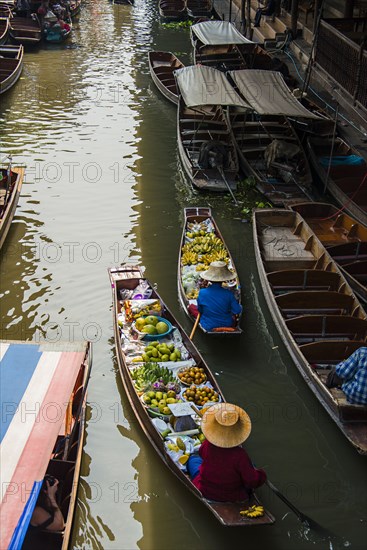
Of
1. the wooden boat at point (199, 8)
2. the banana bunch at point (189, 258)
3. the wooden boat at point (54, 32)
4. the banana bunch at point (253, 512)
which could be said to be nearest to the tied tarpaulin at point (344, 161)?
the banana bunch at point (189, 258)

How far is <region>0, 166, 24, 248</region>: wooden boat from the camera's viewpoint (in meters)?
11.3

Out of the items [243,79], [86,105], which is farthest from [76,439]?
[86,105]

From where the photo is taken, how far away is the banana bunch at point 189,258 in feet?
34.0

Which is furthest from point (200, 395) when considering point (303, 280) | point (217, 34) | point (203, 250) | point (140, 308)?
point (217, 34)

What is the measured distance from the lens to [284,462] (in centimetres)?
731

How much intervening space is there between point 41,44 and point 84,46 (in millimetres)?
1539

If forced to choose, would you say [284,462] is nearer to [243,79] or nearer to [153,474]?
[153,474]

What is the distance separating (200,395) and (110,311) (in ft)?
9.58

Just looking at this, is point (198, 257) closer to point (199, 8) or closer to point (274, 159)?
point (274, 159)

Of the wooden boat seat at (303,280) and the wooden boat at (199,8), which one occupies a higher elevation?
the wooden boat at (199,8)

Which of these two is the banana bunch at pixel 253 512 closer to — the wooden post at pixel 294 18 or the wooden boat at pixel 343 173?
the wooden boat at pixel 343 173

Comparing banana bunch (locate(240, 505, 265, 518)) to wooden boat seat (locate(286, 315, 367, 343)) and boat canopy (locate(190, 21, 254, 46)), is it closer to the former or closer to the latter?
wooden boat seat (locate(286, 315, 367, 343))

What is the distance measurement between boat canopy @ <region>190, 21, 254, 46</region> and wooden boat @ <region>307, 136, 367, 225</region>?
637 centimetres

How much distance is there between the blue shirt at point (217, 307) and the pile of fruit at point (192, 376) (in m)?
1.05
